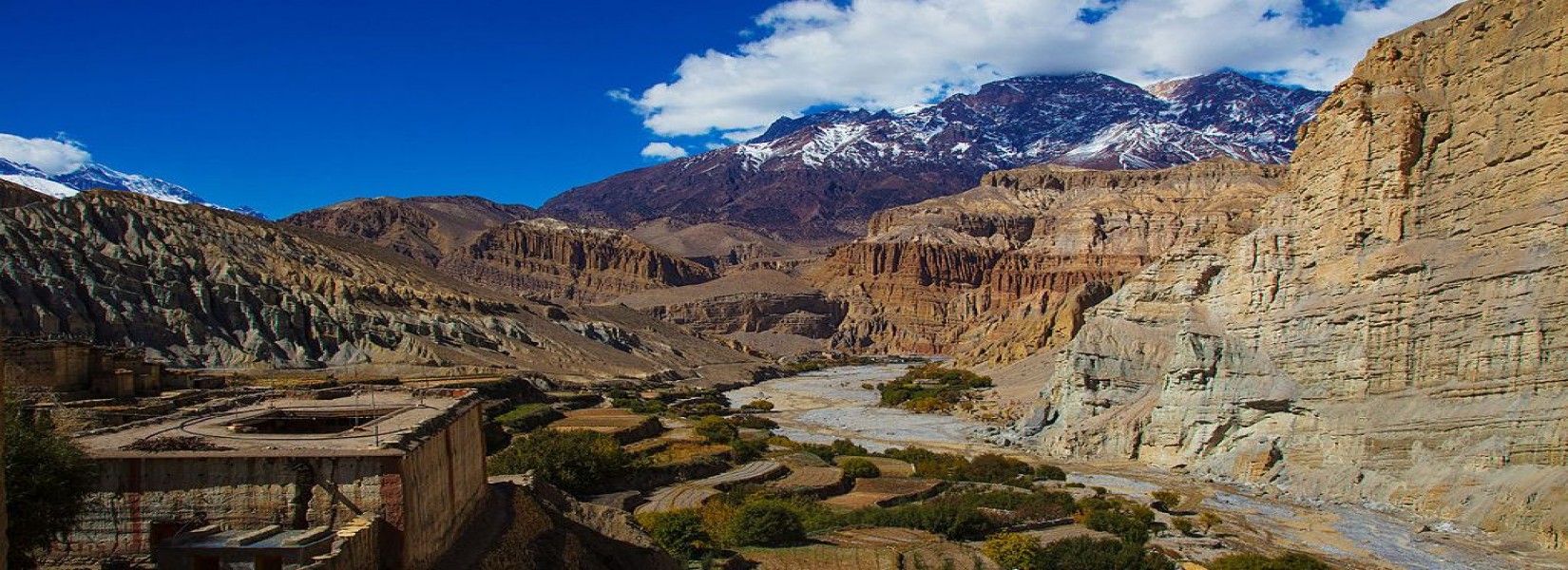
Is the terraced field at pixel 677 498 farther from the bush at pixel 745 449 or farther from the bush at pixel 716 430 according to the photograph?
the bush at pixel 716 430

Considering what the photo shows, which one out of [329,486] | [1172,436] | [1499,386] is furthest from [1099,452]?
[329,486]

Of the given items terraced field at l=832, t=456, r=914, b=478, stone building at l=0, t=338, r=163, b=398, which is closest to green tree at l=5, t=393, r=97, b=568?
stone building at l=0, t=338, r=163, b=398

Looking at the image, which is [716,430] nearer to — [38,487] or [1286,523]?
Result: [1286,523]

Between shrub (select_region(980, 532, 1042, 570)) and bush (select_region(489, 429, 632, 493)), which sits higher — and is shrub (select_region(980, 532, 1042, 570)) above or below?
below

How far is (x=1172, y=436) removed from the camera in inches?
1686

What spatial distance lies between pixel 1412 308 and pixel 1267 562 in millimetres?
13336

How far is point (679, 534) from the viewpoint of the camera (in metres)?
26.0

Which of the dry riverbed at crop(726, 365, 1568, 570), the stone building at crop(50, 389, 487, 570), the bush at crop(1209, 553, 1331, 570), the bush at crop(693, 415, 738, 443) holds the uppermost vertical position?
the stone building at crop(50, 389, 487, 570)

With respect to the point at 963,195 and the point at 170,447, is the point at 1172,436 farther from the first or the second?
the point at 963,195

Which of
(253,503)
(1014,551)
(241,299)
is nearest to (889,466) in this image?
(1014,551)

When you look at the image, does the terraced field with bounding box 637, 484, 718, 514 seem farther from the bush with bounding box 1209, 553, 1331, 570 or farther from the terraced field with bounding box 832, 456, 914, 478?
the bush with bounding box 1209, 553, 1331, 570

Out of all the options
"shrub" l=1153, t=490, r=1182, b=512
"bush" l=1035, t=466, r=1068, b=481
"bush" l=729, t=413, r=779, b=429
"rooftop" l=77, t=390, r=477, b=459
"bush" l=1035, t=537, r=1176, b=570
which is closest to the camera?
"rooftop" l=77, t=390, r=477, b=459

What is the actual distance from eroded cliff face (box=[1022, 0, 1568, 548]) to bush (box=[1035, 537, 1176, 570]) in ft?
34.0

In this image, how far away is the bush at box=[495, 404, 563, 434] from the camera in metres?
45.8
